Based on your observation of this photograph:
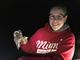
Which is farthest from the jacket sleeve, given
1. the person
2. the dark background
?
the dark background

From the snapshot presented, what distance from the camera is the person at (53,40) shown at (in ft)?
3.60

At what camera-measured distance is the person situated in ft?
3.60

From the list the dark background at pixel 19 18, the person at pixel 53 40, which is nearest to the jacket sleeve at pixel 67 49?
the person at pixel 53 40

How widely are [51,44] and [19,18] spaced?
0.18m

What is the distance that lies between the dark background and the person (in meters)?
0.02

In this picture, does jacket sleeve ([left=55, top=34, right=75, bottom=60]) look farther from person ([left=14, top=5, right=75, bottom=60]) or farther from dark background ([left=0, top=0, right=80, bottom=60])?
dark background ([left=0, top=0, right=80, bottom=60])

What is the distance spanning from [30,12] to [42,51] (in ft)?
0.58

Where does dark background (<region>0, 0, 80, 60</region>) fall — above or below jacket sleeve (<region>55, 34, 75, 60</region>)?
above

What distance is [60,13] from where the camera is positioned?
3.66ft

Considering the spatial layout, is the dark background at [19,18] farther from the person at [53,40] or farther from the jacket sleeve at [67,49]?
the jacket sleeve at [67,49]

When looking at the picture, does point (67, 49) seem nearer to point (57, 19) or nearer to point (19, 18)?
point (57, 19)

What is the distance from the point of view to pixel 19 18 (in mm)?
1150

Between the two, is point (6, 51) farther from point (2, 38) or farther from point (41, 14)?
point (41, 14)

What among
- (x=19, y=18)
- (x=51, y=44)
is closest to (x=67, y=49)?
(x=51, y=44)
